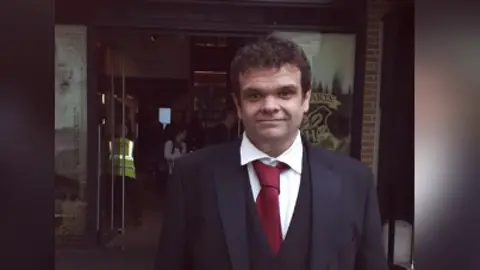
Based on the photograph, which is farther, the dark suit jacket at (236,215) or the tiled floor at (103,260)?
the tiled floor at (103,260)

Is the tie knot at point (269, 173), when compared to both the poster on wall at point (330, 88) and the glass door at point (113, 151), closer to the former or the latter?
the poster on wall at point (330, 88)

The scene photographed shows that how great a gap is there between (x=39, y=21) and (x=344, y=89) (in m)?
3.95

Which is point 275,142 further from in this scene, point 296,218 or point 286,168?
point 296,218

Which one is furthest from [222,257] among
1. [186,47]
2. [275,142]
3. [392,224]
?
[186,47]

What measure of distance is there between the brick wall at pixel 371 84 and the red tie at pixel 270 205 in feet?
17.9

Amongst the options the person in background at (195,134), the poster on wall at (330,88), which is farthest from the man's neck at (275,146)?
the person in background at (195,134)

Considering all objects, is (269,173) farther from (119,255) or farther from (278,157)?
(119,255)

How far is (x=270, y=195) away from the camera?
2008 millimetres

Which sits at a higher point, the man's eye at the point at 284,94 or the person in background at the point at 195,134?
the man's eye at the point at 284,94

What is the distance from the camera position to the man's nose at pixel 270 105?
1963 mm

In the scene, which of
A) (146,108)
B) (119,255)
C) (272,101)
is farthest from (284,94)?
(146,108)

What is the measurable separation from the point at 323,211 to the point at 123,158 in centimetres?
682

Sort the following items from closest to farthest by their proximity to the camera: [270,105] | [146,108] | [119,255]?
[270,105] → [119,255] → [146,108]

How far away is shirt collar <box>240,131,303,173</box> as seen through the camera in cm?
205
